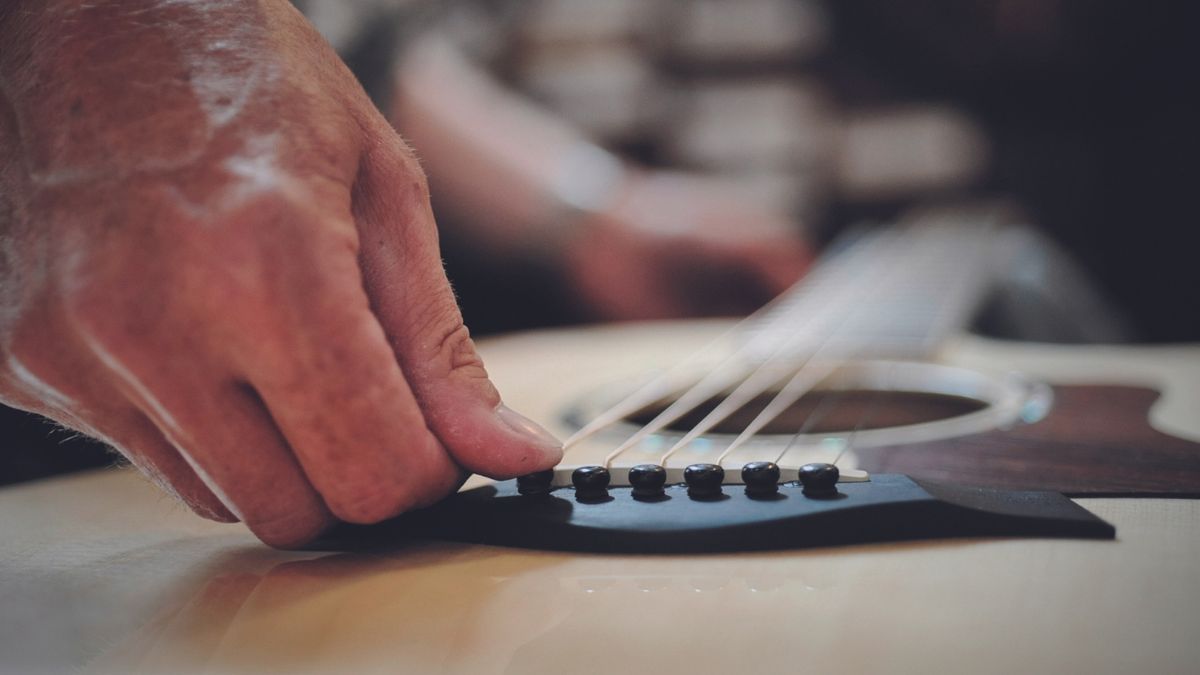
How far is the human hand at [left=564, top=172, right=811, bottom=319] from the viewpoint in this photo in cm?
144

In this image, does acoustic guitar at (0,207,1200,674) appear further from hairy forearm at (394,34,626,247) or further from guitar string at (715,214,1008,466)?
hairy forearm at (394,34,626,247)

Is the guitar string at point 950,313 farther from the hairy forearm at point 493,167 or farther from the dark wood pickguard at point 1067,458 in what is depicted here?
the hairy forearm at point 493,167

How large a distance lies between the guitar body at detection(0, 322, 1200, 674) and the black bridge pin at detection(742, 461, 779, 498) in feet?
0.13

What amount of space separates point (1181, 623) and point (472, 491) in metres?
0.29

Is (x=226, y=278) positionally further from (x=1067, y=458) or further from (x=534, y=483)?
(x=1067, y=458)

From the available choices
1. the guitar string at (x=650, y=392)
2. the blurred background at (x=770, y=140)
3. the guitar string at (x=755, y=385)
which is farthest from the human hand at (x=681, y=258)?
the guitar string at (x=650, y=392)

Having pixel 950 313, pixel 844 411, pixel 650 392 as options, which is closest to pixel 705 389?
pixel 650 392

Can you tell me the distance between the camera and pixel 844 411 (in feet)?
2.52

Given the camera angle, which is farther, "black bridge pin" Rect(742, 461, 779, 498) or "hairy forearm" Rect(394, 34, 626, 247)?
"hairy forearm" Rect(394, 34, 626, 247)

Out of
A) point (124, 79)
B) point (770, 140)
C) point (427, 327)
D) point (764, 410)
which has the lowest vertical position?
point (770, 140)

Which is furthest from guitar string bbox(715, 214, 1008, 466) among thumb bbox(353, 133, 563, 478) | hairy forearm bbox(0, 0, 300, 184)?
hairy forearm bbox(0, 0, 300, 184)

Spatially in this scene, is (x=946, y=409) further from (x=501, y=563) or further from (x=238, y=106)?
(x=238, y=106)

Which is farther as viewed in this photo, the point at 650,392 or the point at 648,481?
the point at 650,392

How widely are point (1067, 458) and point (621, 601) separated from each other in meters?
0.33
